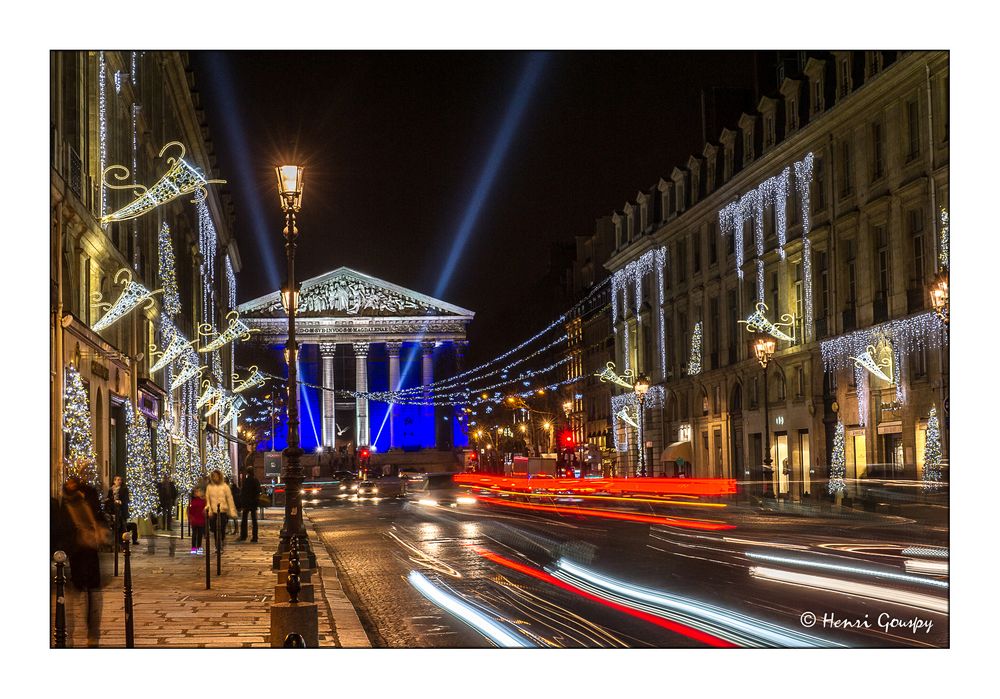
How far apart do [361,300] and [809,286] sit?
104m

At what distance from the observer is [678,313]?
155 feet

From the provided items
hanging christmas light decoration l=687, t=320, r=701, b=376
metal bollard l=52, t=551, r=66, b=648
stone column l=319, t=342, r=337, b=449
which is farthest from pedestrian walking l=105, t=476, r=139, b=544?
stone column l=319, t=342, r=337, b=449

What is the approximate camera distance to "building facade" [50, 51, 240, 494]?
843 inches

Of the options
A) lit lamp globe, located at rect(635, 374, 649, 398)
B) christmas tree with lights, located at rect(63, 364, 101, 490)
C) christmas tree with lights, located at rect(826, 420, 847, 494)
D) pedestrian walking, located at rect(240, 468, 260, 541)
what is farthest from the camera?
lit lamp globe, located at rect(635, 374, 649, 398)

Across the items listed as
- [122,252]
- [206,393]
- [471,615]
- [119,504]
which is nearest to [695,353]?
[206,393]

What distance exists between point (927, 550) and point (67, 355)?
43.5 feet

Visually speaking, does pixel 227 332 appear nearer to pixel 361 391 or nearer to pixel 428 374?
pixel 361 391

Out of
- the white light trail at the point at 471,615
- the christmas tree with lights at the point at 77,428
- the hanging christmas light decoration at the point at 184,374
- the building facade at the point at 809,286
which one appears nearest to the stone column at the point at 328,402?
the building facade at the point at 809,286

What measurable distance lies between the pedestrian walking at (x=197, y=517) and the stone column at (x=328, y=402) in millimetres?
111142

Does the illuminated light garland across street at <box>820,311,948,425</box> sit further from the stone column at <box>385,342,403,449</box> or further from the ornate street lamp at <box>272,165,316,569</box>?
the stone column at <box>385,342,403,449</box>

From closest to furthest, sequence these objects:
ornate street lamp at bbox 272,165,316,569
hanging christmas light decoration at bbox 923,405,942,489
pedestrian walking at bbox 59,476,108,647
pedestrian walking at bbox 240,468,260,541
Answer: pedestrian walking at bbox 59,476,108,647
ornate street lamp at bbox 272,165,316,569
hanging christmas light decoration at bbox 923,405,942,489
pedestrian walking at bbox 240,468,260,541

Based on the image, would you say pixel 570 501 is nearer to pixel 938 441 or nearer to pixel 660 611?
pixel 938 441

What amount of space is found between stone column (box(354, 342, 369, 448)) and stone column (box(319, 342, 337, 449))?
224cm

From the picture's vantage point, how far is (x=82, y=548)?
12.7 meters
